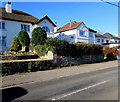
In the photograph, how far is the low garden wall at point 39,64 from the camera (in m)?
11.1

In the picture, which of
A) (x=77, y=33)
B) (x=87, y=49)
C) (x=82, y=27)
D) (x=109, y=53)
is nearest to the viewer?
(x=87, y=49)

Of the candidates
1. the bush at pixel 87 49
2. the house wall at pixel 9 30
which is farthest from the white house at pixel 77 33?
the house wall at pixel 9 30

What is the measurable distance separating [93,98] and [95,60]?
1581 cm

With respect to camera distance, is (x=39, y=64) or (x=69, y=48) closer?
(x=39, y=64)

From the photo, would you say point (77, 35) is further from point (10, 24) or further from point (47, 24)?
point (10, 24)

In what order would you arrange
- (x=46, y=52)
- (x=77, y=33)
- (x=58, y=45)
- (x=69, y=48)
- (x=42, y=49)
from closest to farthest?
(x=58, y=45), (x=46, y=52), (x=69, y=48), (x=42, y=49), (x=77, y=33)

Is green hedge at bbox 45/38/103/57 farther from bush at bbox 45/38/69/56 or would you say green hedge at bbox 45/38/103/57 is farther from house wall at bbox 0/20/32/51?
house wall at bbox 0/20/32/51

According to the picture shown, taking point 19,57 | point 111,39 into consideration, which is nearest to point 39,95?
point 19,57

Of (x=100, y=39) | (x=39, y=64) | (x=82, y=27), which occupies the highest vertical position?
(x=82, y=27)

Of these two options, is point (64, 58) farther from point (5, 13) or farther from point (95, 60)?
point (5, 13)

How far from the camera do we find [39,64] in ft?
43.2

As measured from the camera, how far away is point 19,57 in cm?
1495

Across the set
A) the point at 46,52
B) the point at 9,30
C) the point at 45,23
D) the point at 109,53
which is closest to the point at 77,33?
the point at 45,23

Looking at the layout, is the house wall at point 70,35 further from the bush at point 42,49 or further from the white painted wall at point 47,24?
the bush at point 42,49
